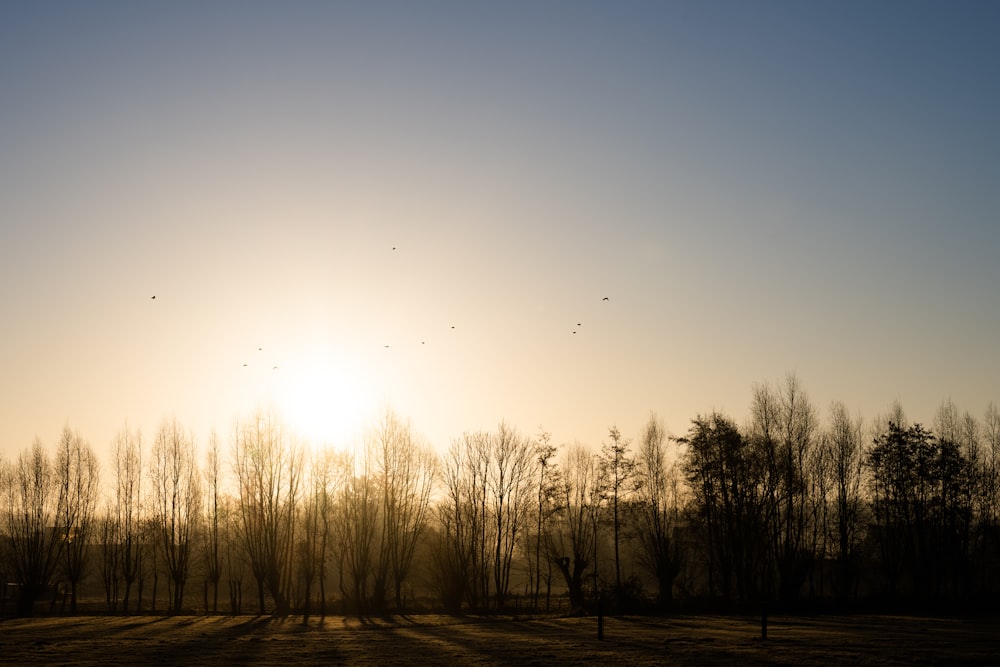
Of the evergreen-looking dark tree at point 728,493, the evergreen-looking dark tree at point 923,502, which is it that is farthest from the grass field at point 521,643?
the evergreen-looking dark tree at point 923,502

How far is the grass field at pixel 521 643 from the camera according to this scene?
27547 mm

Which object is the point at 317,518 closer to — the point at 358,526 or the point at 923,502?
the point at 358,526

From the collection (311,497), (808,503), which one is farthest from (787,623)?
(311,497)

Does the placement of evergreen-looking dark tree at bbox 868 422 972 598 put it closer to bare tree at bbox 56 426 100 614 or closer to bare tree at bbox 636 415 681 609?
bare tree at bbox 636 415 681 609

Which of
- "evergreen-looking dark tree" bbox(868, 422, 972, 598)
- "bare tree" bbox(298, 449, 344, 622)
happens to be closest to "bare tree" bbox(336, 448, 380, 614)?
"bare tree" bbox(298, 449, 344, 622)

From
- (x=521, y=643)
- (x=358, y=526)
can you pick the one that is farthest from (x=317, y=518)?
(x=521, y=643)

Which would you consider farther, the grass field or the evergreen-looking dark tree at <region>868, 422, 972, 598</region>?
the evergreen-looking dark tree at <region>868, 422, 972, 598</region>

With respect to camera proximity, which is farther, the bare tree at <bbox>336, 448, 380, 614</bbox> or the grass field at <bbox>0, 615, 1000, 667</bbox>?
the bare tree at <bbox>336, 448, 380, 614</bbox>

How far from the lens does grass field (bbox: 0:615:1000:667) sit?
27547 mm

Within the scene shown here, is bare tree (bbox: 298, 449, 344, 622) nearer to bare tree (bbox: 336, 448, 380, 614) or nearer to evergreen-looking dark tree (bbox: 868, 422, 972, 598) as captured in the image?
bare tree (bbox: 336, 448, 380, 614)

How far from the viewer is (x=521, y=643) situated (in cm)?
3381

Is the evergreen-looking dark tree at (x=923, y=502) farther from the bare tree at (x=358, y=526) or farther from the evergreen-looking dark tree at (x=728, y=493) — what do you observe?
the bare tree at (x=358, y=526)

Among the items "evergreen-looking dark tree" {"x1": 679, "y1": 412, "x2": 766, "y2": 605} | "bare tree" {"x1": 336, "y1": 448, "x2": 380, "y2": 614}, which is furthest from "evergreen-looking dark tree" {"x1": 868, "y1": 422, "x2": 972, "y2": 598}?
"bare tree" {"x1": 336, "y1": 448, "x2": 380, "y2": 614}

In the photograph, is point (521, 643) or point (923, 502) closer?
point (521, 643)
